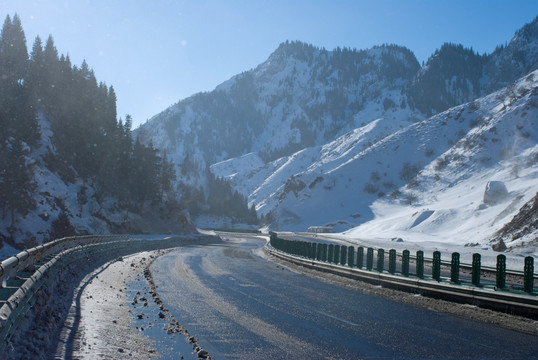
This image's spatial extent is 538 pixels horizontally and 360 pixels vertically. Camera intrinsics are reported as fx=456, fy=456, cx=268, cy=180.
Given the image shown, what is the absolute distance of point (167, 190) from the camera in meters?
109

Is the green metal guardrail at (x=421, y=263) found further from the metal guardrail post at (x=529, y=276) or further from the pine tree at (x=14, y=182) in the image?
the pine tree at (x=14, y=182)

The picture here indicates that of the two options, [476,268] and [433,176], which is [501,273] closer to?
[476,268]

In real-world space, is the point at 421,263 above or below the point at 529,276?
below

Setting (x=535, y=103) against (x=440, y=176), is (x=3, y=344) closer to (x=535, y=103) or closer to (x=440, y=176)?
(x=440, y=176)

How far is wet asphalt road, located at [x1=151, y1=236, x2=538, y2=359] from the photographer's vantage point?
27.1ft

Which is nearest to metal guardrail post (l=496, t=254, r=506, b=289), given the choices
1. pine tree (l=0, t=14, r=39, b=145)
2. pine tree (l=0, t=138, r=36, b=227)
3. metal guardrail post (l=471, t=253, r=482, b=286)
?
metal guardrail post (l=471, t=253, r=482, b=286)

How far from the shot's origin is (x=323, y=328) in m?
10.2

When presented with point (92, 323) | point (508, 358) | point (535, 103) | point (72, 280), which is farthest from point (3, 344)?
point (535, 103)

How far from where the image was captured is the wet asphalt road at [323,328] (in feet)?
27.1

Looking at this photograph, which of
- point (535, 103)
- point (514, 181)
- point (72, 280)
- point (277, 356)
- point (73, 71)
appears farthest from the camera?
point (535, 103)

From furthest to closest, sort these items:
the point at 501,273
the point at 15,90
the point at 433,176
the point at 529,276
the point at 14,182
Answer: the point at 433,176, the point at 15,90, the point at 14,182, the point at 501,273, the point at 529,276

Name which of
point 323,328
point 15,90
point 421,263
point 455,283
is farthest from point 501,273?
point 15,90

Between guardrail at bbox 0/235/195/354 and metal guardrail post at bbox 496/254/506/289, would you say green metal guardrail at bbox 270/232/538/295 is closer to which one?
metal guardrail post at bbox 496/254/506/289

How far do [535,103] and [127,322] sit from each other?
515 feet
